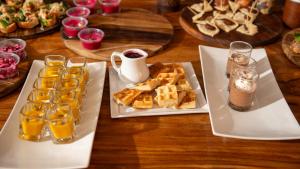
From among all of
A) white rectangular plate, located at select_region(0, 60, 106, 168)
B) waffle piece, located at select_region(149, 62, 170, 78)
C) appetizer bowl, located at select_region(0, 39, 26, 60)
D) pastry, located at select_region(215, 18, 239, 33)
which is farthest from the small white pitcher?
pastry, located at select_region(215, 18, 239, 33)

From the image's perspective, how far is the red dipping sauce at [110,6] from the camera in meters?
1.72

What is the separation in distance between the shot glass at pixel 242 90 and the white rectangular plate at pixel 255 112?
0.02m

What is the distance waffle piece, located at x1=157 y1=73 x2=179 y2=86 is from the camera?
1239 mm

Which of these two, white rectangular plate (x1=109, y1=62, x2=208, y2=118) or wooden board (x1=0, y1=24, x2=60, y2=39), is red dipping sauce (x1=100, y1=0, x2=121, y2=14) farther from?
white rectangular plate (x1=109, y1=62, x2=208, y2=118)

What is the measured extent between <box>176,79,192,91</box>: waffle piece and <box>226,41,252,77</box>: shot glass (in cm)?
21

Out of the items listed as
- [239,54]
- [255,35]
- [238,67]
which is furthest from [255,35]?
[238,67]

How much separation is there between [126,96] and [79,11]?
0.69 meters

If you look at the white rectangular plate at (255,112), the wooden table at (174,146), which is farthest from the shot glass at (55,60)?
the white rectangular plate at (255,112)

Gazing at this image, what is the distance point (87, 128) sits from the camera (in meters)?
1.08

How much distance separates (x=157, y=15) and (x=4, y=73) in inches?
30.3

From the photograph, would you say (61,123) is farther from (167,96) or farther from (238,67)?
(238,67)

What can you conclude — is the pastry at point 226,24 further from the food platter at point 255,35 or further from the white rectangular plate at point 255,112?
the white rectangular plate at point 255,112

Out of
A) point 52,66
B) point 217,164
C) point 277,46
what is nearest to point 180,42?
point 277,46

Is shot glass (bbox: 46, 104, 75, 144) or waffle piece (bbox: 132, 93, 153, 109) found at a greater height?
shot glass (bbox: 46, 104, 75, 144)
